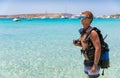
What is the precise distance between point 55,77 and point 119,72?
200 centimetres

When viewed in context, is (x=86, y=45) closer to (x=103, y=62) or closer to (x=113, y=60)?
(x=103, y=62)

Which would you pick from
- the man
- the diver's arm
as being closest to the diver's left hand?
the man

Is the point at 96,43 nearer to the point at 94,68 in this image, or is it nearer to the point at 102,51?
the point at 102,51

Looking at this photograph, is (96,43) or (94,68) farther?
(94,68)

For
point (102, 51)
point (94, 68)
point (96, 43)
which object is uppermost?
point (96, 43)

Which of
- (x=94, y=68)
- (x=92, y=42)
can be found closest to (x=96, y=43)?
(x=92, y=42)

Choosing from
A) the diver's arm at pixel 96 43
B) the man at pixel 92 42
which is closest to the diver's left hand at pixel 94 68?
the man at pixel 92 42

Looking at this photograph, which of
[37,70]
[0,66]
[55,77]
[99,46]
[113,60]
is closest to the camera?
[99,46]

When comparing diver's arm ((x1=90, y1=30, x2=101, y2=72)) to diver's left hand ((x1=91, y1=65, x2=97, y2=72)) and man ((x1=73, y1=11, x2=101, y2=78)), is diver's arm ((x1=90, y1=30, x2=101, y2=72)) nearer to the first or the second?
man ((x1=73, y1=11, x2=101, y2=78))

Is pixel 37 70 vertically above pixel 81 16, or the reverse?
pixel 81 16

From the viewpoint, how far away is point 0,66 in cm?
1244

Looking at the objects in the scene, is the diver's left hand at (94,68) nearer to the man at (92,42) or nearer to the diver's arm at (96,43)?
the man at (92,42)

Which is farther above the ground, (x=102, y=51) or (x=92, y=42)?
(x=92, y=42)

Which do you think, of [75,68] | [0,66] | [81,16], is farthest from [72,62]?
[81,16]
